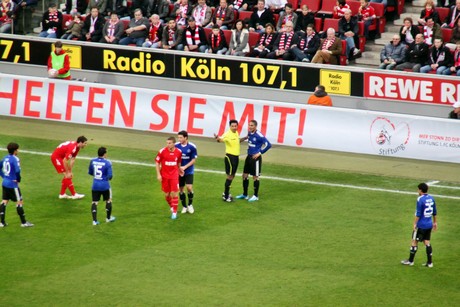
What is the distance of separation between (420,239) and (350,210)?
375 cm

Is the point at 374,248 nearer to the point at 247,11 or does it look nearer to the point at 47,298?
the point at 47,298

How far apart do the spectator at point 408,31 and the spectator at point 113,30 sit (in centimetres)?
965

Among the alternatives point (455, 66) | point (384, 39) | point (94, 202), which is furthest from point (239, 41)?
point (94, 202)

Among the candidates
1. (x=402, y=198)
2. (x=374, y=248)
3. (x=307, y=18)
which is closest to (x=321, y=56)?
(x=307, y=18)

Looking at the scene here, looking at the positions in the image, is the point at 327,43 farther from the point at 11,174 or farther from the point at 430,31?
the point at 11,174

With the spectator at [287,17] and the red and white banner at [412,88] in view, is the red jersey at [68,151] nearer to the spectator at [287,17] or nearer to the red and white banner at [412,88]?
the red and white banner at [412,88]

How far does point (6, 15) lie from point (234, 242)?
19.7m

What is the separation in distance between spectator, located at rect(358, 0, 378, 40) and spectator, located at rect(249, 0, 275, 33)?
2982mm

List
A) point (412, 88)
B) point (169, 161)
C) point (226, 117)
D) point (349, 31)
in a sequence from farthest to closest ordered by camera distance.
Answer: point (349, 31)
point (412, 88)
point (226, 117)
point (169, 161)

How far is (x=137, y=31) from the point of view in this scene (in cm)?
3431

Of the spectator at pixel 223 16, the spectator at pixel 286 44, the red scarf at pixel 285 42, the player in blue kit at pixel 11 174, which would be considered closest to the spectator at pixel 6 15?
the spectator at pixel 223 16

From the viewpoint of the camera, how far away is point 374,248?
1995cm

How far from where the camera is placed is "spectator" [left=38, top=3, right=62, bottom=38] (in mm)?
35469

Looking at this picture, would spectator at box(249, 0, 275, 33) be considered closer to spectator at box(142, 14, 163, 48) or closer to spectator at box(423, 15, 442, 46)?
spectator at box(142, 14, 163, 48)
